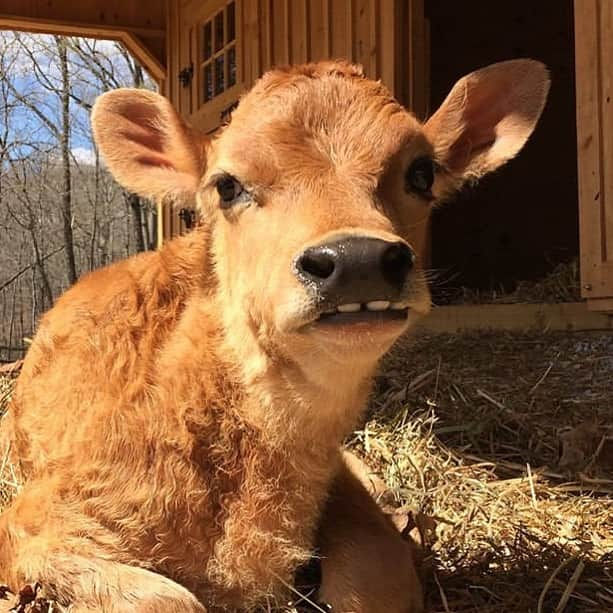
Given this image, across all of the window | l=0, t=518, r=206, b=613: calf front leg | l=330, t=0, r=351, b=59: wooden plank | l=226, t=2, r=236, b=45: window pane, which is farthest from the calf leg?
l=226, t=2, r=236, b=45: window pane

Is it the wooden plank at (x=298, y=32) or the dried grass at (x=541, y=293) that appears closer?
the dried grass at (x=541, y=293)

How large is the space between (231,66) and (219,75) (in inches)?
16.7

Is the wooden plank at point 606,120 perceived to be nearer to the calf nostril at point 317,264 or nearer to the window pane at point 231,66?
the calf nostril at point 317,264

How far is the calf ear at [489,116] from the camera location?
3090mm

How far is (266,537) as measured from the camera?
251cm

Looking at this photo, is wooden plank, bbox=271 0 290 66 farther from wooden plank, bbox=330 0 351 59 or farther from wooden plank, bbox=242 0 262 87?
wooden plank, bbox=330 0 351 59

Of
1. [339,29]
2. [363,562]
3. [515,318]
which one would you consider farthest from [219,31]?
[363,562]

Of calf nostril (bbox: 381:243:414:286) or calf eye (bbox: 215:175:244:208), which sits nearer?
calf nostril (bbox: 381:243:414:286)

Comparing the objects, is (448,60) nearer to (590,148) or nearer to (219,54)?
(219,54)

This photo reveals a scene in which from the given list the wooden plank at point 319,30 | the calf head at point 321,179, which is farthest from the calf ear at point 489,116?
the wooden plank at point 319,30

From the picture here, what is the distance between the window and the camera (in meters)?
10.1

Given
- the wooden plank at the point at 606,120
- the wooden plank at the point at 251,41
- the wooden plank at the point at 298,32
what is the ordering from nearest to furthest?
the wooden plank at the point at 606,120
the wooden plank at the point at 298,32
the wooden plank at the point at 251,41

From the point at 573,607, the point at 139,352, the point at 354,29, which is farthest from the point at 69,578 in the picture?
the point at 354,29

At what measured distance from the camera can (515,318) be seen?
6820 mm
